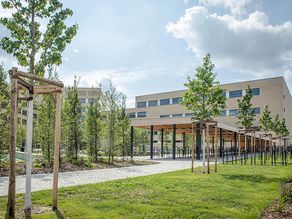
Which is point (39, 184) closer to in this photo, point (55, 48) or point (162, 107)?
point (55, 48)

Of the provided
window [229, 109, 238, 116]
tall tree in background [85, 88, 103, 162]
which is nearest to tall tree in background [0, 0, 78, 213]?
tall tree in background [85, 88, 103, 162]

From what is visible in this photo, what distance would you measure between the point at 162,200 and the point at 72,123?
45.6 feet

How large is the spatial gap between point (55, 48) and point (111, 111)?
1356 centimetres

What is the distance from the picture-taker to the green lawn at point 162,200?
6.64 metres

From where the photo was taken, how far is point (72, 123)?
20812mm

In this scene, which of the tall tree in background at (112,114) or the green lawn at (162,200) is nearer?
the green lawn at (162,200)

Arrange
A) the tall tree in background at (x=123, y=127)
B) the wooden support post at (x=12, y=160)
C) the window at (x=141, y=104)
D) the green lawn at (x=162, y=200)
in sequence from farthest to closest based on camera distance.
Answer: the window at (x=141, y=104)
the tall tree in background at (x=123, y=127)
the green lawn at (x=162, y=200)
the wooden support post at (x=12, y=160)

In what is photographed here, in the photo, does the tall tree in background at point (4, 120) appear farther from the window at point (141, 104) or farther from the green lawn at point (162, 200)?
the window at point (141, 104)

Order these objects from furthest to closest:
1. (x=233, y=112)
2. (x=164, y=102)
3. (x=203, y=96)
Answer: (x=164, y=102)
(x=233, y=112)
(x=203, y=96)

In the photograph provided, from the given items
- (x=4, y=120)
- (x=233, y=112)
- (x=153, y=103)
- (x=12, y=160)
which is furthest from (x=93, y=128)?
(x=153, y=103)

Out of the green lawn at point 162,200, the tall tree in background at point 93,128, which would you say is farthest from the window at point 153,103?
the green lawn at point 162,200

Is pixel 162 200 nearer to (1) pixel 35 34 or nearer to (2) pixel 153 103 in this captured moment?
(1) pixel 35 34

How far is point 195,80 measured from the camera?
18.0 metres

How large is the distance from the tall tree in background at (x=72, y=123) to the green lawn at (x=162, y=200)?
33.0 feet
